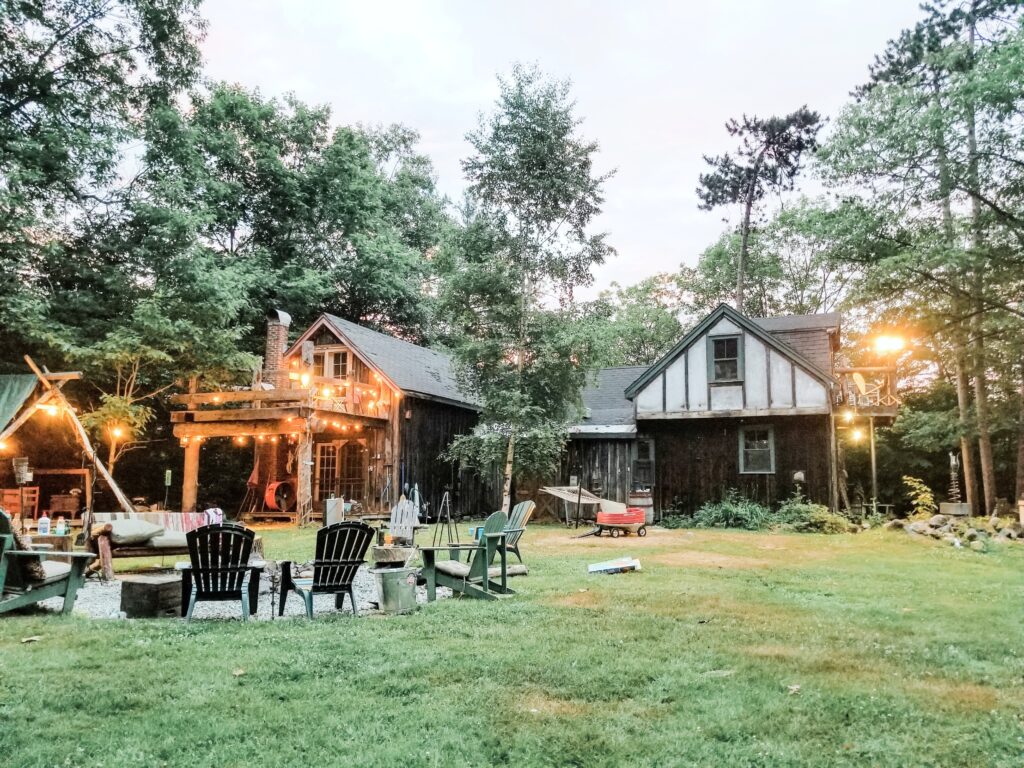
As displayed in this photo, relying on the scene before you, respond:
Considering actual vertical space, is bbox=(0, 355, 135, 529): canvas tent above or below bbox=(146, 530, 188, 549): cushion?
above

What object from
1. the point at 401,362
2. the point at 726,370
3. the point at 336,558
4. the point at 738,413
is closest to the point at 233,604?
the point at 336,558

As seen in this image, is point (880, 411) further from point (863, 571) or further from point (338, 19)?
point (338, 19)

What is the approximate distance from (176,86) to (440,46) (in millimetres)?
5932

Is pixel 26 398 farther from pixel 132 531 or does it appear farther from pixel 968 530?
pixel 968 530

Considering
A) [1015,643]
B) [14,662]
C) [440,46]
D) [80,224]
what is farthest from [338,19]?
[1015,643]

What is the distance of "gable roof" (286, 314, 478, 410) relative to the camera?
834 inches

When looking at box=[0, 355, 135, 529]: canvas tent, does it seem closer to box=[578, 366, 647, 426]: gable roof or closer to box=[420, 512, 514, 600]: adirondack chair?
box=[420, 512, 514, 600]: adirondack chair

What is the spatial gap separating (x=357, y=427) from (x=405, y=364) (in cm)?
336

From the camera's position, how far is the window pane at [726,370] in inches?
741

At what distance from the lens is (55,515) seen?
17672 millimetres

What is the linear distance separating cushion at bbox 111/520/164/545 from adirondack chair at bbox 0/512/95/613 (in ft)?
6.78

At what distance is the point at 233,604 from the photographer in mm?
7496

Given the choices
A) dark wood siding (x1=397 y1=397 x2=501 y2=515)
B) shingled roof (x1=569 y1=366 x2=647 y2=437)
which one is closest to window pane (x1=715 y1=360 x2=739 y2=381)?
shingled roof (x1=569 y1=366 x2=647 y2=437)

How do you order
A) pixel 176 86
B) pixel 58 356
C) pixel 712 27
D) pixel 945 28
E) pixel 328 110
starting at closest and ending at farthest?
pixel 712 27
pixel 176 86
pixel 58 356
pixel 945 28
pixel 328 110
